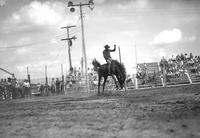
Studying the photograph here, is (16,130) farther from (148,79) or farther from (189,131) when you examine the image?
(148,79)

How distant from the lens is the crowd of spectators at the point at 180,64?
2381 centimetres

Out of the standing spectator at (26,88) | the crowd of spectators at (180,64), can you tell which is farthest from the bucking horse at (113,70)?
the standing spectator at (26,88)

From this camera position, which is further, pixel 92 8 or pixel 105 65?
pixel 92 8

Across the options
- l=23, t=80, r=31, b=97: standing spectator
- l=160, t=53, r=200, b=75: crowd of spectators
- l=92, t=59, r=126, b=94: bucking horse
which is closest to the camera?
l=92, t=59, r=126, b=94: bucking horse

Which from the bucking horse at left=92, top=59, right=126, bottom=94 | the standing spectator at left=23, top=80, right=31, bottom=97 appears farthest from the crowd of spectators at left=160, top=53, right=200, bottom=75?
the standing spectator at left=23, top=80, right=31, bottom=97

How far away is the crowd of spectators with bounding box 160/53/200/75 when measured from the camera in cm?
2381

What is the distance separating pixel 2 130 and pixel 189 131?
3881mm

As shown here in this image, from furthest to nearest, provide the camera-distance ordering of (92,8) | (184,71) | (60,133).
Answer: (92,8) → (184,71) → (60,133)

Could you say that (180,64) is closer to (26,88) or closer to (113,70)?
(113,70)

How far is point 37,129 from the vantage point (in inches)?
233

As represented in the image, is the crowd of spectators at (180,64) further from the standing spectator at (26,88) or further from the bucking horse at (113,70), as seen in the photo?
the standing spectator at (26,88)

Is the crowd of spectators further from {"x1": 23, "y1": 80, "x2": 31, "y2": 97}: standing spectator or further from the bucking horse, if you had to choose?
{"x1": 23, "y1": 80, "x2": 31, "y2": 97}: standing spectator

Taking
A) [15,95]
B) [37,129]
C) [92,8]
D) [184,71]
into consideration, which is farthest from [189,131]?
[92,8]

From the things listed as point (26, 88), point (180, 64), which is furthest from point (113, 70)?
point (26, 88)
